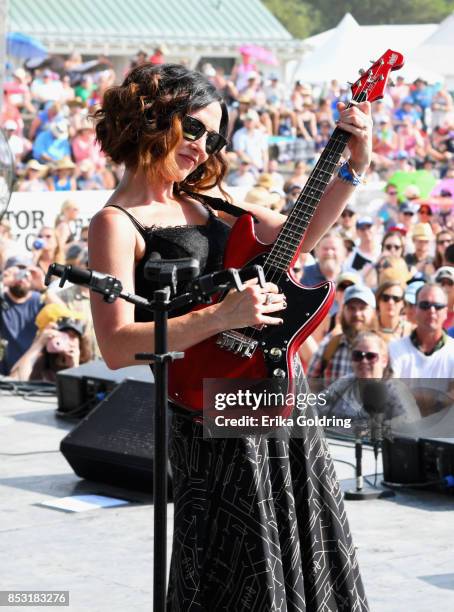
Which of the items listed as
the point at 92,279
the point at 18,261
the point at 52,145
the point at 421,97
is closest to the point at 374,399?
the point at 92,279

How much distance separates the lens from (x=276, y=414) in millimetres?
2994

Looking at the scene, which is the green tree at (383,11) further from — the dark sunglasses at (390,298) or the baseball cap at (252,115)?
the dark sunglasses at (390,298)

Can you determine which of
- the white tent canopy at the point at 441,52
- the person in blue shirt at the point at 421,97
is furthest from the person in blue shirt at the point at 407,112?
the white tent canopy at the point at 441,52

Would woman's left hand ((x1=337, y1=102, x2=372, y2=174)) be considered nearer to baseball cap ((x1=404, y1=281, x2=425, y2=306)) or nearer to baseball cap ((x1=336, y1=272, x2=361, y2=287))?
baseball cap ((x1=404, y1=281, x2=425, y2=306))

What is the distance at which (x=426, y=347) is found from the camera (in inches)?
291

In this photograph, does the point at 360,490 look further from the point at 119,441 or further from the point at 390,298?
the point at 390,298

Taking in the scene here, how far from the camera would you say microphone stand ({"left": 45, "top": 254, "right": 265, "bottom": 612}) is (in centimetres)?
266

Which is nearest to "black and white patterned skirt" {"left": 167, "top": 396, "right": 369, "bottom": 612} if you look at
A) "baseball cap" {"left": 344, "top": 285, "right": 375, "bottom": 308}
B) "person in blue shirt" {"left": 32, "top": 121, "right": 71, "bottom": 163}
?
"baseball cap" {"left": 344, "top": 285, "right": 375, "bottom": 308}

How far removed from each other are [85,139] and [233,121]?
3677 mm

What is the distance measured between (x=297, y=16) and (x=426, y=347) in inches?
2276

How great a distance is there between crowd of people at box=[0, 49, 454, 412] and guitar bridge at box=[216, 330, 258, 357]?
1.74 ft

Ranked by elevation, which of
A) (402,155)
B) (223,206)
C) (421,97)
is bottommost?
(223,206)

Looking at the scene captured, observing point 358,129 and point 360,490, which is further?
point 360,490

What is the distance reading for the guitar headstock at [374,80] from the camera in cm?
311
